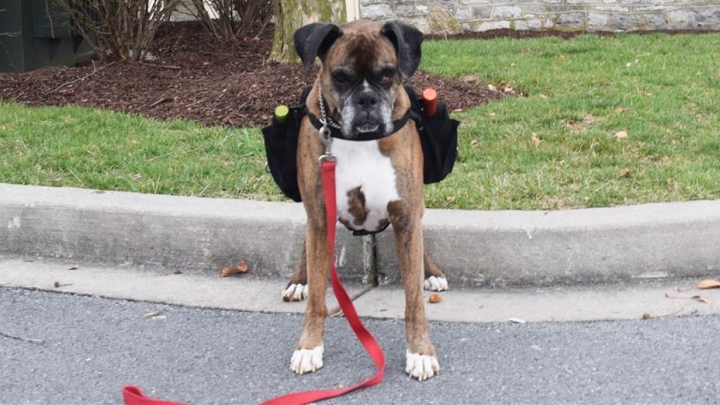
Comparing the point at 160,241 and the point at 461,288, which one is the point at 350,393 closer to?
the point at 461,288

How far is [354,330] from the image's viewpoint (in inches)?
149

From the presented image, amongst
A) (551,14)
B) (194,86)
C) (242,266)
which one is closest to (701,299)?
(242,266)

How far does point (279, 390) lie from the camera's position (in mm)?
3654

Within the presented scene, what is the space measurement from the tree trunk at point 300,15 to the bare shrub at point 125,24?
1934mm

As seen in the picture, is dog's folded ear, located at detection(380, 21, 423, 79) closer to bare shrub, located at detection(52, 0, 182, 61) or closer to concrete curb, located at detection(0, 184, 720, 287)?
concrete curb, located at detection(0, 184, 720, 287)

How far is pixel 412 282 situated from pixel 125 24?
688 centimetres

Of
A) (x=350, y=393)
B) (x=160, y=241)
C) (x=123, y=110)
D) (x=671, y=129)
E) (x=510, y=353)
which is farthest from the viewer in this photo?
(x=123, y=110)

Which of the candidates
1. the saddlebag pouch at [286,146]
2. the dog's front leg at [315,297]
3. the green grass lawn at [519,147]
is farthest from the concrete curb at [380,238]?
the dog's front leg at [315,297]

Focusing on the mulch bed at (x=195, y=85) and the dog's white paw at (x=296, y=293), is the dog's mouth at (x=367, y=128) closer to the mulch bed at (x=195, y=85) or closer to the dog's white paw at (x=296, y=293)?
the dog's white paw at (x=296, y=293)

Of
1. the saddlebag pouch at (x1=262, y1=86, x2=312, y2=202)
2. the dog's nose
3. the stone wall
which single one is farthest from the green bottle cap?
the stone wall

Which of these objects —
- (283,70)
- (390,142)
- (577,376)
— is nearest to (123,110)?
(283,70)

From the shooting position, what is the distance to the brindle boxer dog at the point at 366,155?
11.8 ft

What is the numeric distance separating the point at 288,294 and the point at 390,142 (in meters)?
1.16

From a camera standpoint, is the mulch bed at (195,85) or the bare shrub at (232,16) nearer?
the mulch bed at (195,85)
